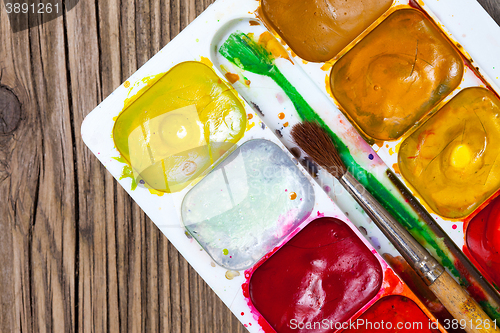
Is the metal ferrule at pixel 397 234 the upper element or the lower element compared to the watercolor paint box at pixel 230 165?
lower

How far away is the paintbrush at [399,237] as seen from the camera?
46.8 inches

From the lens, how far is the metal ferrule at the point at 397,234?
1.23 metres

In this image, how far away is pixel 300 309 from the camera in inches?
51.1

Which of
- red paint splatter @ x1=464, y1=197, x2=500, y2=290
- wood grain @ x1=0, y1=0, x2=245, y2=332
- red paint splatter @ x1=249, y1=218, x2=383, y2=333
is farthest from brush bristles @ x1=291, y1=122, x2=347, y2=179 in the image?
wood grain @ x1=0, y1=0, x2=245, y2=332

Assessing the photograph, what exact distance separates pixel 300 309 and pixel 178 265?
579mm

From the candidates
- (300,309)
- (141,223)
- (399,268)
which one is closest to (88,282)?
(141,223)

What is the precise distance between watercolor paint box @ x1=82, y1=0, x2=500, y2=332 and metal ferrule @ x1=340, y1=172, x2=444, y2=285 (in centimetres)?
6

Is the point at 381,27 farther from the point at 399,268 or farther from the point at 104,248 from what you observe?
the point at 104,248

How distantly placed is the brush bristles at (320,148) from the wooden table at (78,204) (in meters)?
0.74
